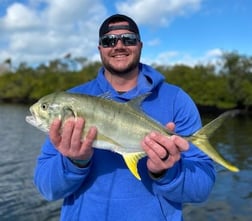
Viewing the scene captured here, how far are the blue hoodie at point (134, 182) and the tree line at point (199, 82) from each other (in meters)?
82.6

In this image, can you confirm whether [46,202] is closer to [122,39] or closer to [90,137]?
[122,39]

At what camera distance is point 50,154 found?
13.5ft

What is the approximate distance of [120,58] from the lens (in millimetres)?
4211

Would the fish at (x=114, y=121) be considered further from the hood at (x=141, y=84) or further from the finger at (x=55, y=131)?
the hood at (x=141, y=84)

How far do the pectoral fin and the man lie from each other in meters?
0.12

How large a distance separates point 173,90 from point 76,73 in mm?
114847

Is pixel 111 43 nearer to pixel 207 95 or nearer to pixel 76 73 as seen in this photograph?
pixel 207 95

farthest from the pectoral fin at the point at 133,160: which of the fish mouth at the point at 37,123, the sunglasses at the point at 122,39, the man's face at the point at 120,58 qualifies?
the sunglasses at the point at 122,39

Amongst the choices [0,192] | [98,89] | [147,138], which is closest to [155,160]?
[147,138]

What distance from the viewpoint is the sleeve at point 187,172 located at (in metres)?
3.71

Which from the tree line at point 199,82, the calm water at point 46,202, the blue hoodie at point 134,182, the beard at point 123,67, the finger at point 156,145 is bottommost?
the tree line at point 199,82

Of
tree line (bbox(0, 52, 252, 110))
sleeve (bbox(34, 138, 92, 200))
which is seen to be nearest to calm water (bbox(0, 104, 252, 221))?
sleeve (bbox(34, 138, 92, 200))

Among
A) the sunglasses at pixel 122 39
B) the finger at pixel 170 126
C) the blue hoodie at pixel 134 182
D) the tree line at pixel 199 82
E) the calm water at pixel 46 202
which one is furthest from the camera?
the tree line at pixel 199 82

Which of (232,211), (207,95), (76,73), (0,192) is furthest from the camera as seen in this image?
(76,73)
